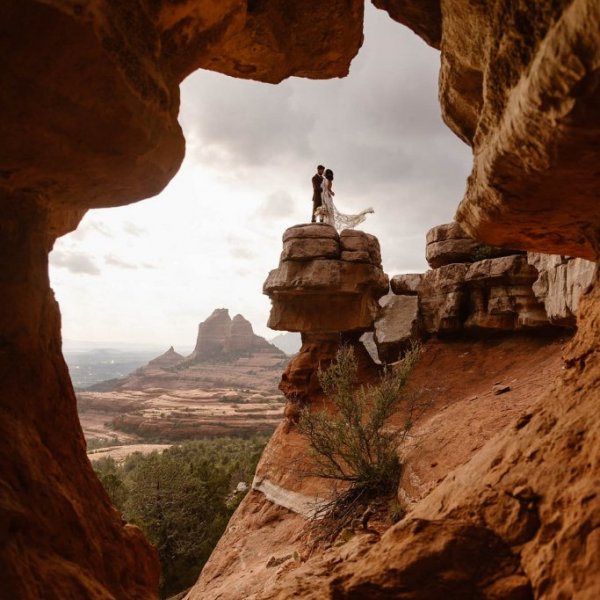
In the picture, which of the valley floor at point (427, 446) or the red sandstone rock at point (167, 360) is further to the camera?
the red sandstone rock at point (167, 360)

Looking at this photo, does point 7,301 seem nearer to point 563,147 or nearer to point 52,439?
point 52,439

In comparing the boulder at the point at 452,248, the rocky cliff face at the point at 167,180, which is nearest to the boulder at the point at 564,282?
the rocky cliff face at the point at 167,180

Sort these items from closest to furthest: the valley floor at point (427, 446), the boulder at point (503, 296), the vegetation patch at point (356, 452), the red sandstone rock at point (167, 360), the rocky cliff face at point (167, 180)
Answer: the rocky cliff face at point (167, 180)
the valley floor at point (427, 446)
the vegetation patch at point (356, 452)
the boulder at point (503, 296)
the red sandstone rock at point (167, 360)

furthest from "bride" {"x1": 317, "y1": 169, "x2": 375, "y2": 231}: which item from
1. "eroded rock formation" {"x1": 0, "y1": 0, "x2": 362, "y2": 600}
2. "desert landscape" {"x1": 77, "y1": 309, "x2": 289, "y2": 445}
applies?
"desert landscape" {"x1": 77, "y1": 309, "x2": 289, "y2": 445}

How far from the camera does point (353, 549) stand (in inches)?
148

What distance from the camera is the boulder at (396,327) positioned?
1320 centimetres

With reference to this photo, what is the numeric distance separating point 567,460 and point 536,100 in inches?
88.4

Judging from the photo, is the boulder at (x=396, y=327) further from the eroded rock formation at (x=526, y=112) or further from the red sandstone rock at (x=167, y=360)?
the red sandstone rock at (x=167, y=360)

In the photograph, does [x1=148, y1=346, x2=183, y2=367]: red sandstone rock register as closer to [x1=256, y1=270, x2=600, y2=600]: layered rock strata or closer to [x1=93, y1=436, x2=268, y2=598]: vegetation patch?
[x1=93, y1=436, x2=268, y2=598]: vegetation patch

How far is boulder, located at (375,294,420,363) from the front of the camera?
1320 centimetres

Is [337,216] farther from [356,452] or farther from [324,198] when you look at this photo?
[356,452]

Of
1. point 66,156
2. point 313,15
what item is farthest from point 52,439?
point 313,15

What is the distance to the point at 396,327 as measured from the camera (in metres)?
13.5

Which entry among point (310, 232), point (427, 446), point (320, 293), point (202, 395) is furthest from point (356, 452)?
point (202, 395)
